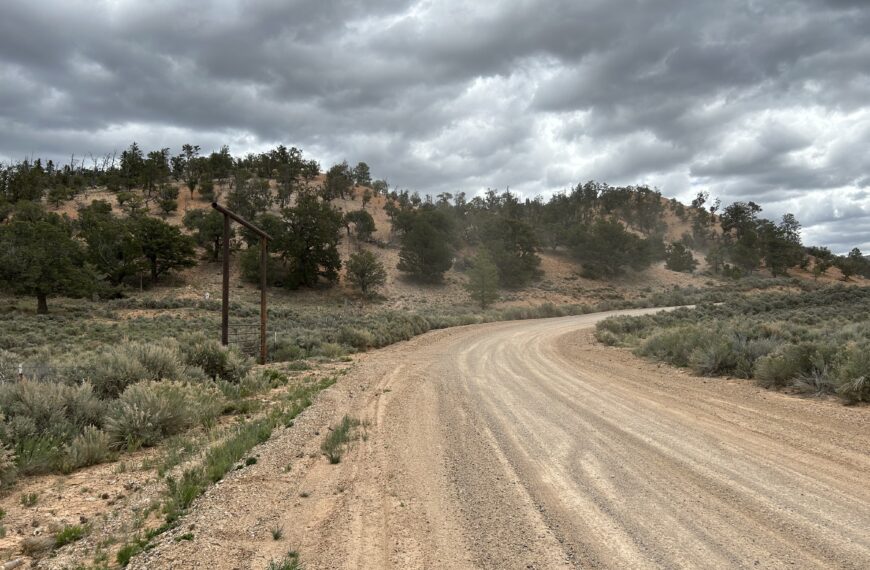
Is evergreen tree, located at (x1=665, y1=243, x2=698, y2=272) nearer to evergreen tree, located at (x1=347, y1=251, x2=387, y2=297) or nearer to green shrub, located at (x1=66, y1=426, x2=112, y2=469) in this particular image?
evergreen tree, located at (x1=347, y1=251, x2=387, y2=297)

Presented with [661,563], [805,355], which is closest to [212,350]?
[661,563]

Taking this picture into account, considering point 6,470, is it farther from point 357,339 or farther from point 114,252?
point 114,252

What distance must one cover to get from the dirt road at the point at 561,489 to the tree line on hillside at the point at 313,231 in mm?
40509

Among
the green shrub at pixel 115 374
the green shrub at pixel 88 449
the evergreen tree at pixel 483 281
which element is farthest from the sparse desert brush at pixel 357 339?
the evergreen tree at pixel 483 281

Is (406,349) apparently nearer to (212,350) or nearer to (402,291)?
(212,350)

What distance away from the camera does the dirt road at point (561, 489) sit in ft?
12.9

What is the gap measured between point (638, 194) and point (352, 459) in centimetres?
11564

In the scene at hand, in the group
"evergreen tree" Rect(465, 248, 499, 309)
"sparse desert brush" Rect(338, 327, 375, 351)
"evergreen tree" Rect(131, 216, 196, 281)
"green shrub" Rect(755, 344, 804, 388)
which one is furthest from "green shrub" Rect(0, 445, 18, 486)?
"evergreen tree" Rect(131, 216, 196, 281)

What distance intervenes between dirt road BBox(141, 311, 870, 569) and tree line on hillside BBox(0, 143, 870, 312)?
40509 millimetres

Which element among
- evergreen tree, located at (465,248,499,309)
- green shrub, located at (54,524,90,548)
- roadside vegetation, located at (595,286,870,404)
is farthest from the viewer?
evergreen tree, located at (465,248,499,309)

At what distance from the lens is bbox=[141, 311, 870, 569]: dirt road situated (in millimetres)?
3932

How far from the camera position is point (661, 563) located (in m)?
3.69

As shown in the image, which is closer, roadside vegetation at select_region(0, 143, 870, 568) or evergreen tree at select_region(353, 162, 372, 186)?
roadside vegetation at select_region(0, 143, 870, 568)

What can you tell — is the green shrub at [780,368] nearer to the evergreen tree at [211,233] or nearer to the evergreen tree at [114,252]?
the evergreen tree at [114,252]
